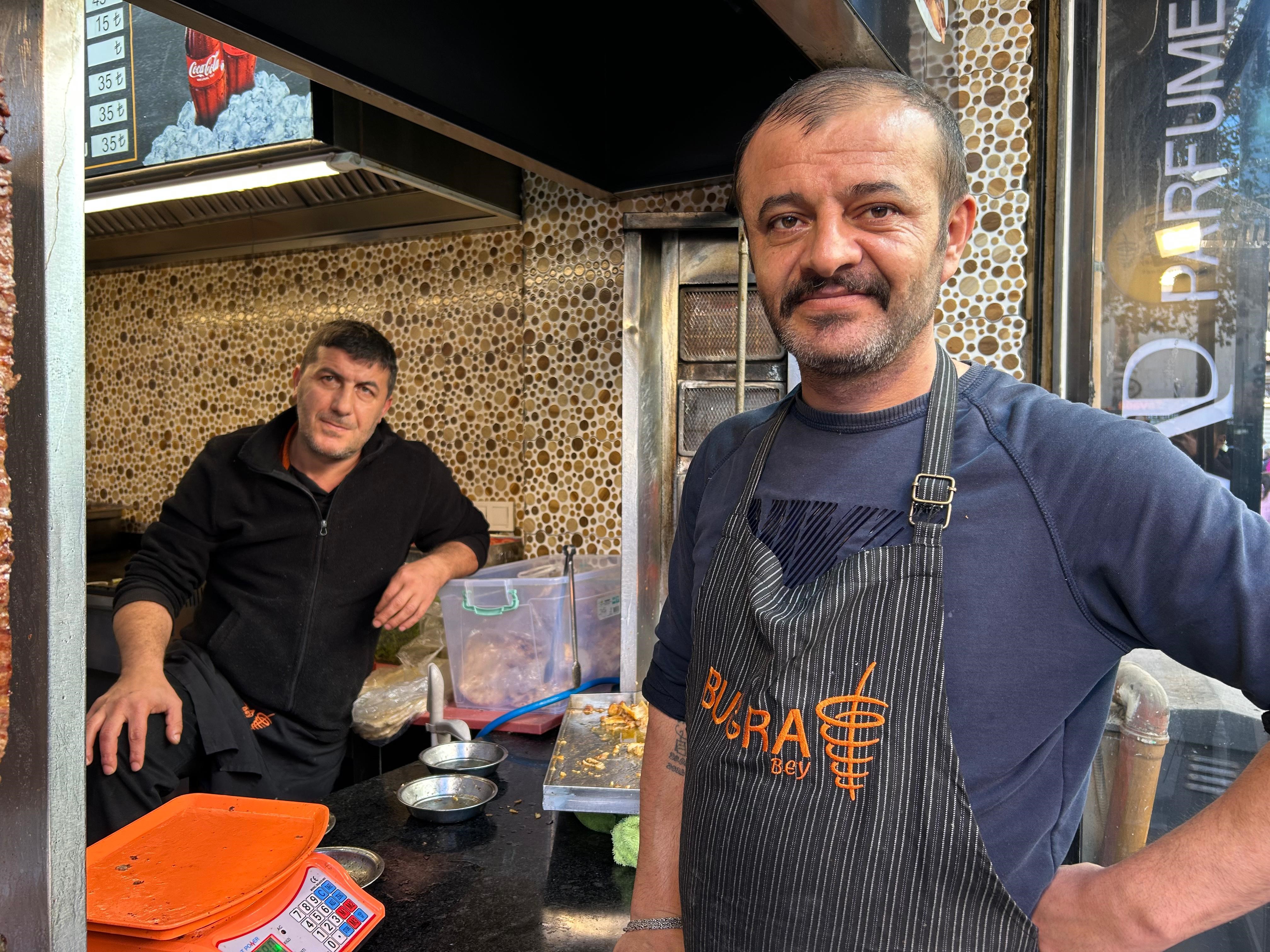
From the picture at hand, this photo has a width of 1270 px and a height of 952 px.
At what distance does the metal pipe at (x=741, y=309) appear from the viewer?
2.27 meters

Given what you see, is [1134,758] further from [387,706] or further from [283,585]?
[283,585]

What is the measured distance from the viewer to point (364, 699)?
2.86 metres

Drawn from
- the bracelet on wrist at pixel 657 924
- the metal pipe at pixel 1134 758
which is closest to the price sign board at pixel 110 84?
the bracelet on wrist at pixel 657 924

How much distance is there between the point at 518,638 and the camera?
2766mm

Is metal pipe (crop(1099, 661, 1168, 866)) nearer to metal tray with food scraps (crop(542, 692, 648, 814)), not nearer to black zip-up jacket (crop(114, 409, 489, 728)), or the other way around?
metal tray with food scraps (crop(542, 692, 648, 814))

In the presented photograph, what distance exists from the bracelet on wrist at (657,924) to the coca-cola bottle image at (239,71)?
2858 mm

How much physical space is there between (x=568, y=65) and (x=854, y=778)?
2616 mm

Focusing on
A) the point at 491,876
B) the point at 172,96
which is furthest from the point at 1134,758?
the point at 172,96

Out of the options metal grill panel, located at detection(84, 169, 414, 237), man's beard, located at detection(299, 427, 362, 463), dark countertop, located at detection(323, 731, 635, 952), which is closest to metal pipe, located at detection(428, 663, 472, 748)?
dark countertop, located at detection(323, 731, 635, 952)

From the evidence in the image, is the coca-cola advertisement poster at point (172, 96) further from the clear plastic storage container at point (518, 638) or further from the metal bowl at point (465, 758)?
the metal bowl at point (465, 758)

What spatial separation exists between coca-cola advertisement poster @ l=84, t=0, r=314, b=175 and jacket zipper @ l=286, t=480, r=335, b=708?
1.22 metres

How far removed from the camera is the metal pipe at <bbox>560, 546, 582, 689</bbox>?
276 cm

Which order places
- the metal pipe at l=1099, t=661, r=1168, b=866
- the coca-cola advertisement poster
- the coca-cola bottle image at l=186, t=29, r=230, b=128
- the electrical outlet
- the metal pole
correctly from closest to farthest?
1. the metal pole
2. the metal pipe at l=1099, t=661, r=1168, b=866
3. the coca-cola advertisement poster
4. the coca-cola bottle image at l=186, t=29, r=230, b=128
5. the electrical outlet

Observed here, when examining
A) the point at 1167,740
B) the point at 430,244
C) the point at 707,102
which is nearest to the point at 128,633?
the point at 430,244
